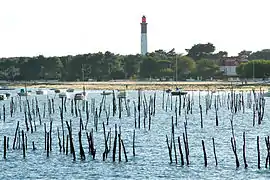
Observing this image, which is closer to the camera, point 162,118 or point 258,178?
point 258,178

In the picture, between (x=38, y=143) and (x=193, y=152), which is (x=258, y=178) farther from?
(x=38, y=143)

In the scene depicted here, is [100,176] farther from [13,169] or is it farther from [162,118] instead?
[162,118]

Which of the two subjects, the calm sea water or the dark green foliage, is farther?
the dark green foliage

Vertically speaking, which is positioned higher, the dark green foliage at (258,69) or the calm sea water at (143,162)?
the dark green foliage at (258,69)

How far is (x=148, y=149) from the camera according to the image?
194ft

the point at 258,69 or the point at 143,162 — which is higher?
the point at 258,69

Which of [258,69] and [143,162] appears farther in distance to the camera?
[258,69]

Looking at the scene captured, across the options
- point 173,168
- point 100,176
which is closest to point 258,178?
point 173,168

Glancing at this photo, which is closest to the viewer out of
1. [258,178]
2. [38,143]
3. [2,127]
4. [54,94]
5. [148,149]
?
[258,178]

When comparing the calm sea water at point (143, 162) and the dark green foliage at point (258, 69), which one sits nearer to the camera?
the calm sea water at point (143, 162)

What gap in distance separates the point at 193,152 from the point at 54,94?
119 metres

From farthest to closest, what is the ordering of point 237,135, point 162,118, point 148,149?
1. point 162,118
2. point 237,135
3. point 148,149

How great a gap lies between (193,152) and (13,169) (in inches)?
564

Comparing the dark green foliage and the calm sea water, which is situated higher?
the dark green foliage
